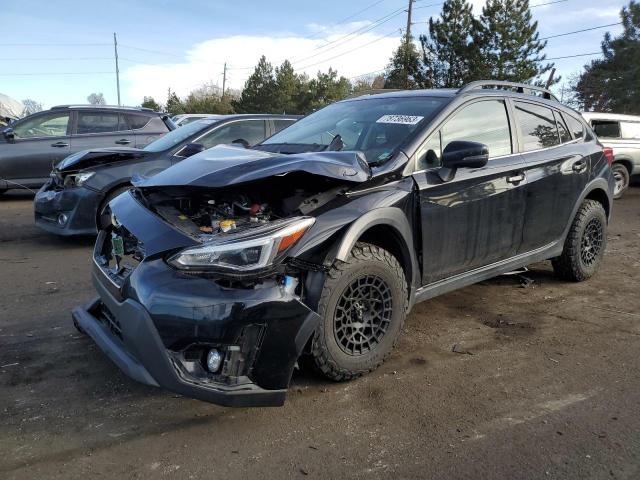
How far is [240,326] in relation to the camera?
2.48m

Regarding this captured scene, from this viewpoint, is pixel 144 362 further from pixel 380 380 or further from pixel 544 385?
pixel 544 385

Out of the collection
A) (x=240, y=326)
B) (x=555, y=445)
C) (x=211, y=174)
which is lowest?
(x=555, y=445)

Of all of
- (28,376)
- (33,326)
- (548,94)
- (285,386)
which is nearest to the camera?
(285,386)

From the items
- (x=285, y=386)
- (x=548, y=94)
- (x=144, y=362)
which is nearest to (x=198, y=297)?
(x=144, y=362)

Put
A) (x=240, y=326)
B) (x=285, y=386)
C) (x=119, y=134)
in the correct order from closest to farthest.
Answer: (x=240, y=326) < (x=285, y=386) < (x=119, y=134)

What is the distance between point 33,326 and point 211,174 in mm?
2141

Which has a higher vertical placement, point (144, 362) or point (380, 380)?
point (144, 362)

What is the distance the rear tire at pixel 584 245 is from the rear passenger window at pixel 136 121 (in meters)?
7.51

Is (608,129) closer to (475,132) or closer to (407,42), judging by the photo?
(475,132)

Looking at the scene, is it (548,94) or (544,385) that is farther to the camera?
(548,94)

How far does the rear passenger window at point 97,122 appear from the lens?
9703mm

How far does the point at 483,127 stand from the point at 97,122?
7.97m

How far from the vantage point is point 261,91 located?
162ft

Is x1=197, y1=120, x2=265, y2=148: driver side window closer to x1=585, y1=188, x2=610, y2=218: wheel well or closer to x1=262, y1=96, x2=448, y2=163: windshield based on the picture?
x1=262, y1=96, x2=448, y2=163: windshield
